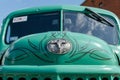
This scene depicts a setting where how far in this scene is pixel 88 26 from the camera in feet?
19.7

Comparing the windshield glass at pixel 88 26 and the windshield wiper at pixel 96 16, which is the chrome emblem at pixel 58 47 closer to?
the windshield glass at pixel 88 26

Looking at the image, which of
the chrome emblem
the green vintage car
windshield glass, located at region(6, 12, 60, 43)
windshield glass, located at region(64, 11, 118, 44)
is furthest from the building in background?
the chrome emblem

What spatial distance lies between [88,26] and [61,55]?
1292mm

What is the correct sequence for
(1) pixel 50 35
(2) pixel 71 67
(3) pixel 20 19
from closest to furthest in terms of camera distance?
1. (2) pixel 71 67
2. (1) pixel 50 35
3. (3) pixel 20 19

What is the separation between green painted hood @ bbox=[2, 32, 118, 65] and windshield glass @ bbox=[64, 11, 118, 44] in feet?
2.75

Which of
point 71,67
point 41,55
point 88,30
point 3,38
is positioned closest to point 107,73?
point 71,67

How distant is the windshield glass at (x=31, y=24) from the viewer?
6.00 m

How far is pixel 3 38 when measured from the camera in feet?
20.7

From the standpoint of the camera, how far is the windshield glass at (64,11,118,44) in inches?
→ 232

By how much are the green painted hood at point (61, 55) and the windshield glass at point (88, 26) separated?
33.0 inches

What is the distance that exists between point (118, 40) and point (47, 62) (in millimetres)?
1671

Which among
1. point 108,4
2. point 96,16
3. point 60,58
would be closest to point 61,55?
point 60,58

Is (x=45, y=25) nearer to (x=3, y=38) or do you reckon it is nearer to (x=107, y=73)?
(x=3, y=38)

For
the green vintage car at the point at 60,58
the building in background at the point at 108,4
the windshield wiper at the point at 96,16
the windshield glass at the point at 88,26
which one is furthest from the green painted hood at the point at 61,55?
the building in background at the point at 108,4
